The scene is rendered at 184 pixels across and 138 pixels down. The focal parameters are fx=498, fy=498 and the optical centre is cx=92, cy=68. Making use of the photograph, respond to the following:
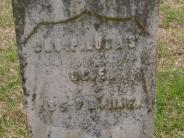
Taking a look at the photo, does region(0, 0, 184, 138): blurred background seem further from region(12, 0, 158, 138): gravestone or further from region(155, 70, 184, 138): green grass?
region(12, 0, 158, 138): gravestone

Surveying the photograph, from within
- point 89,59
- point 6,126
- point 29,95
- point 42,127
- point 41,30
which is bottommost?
point 6,126

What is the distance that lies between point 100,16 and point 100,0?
0.10 meters

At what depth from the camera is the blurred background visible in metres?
4.64

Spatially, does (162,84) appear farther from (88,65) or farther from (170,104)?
(88,65)

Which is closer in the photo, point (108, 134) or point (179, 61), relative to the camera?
point (108, 134)

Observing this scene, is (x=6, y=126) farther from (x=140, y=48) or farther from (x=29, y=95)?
(x=140, y=48)

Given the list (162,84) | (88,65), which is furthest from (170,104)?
(88,65)

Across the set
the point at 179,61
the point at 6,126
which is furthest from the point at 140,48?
the point at 179,61

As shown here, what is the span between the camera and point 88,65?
3135 mm

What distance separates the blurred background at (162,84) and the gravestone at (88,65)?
4.21 ft

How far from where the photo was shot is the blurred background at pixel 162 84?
464 cm

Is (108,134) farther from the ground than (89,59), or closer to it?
closer to it

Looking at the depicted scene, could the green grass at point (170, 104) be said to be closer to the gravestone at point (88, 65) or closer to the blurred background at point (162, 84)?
the blurred background at point (162, 84)

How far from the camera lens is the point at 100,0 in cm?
293
